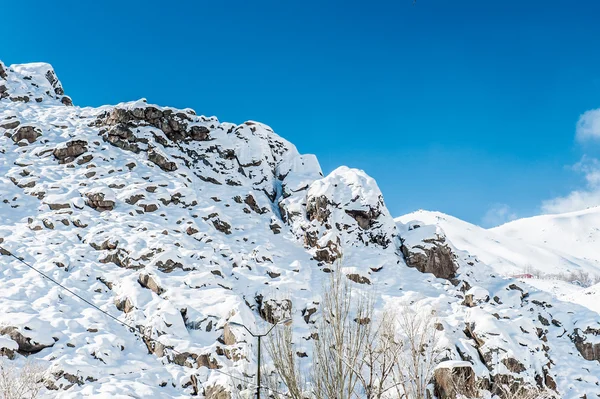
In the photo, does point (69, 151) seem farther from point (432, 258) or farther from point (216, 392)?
point (432, 258)

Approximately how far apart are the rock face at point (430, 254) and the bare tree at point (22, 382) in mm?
21494

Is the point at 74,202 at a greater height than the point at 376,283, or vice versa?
the point at 74,202

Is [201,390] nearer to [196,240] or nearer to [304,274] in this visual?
[304,274]

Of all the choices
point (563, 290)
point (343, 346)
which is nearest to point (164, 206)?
point (343, 346)

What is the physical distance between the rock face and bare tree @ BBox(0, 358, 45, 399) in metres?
21.5

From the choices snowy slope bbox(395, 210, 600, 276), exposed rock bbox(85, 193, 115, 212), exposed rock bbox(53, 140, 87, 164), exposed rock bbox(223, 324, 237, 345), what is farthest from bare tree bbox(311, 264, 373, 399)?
snowy slope bbox(395, 210, 600, 276)

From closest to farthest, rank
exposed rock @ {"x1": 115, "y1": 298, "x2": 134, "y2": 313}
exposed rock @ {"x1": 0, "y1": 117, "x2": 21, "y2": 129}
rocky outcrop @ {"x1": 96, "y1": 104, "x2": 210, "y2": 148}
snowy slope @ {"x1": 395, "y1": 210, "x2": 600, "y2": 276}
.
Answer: exposed rock @ {"x1": 115, "y1": 298, "x2": 134, "y2": 313} < exposed rock @ {"x1": 0, "y1": 117, "x2": 21, "y2": 129} < rocky outcrop @ {"x1": 96, "y1": 104, "x2": 210, "y2": 148} < snowy slope @ {"x1": 395, "y1": 210, "x2": 600, "y2": 276}

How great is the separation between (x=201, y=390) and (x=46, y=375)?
18.0ft

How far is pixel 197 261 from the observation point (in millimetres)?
23641

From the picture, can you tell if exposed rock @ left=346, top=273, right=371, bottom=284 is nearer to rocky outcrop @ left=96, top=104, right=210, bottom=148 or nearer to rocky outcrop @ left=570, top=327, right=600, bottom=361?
rocky outcrop @ left=570, top=327, right=600, bottom=361

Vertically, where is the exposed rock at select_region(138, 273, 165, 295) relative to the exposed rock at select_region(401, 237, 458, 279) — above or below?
below

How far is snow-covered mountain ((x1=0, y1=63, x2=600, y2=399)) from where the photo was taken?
659 inches

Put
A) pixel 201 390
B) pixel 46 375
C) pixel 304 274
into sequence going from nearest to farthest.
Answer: pixel 46 375 → pixel 201 390 → pixel 304 274

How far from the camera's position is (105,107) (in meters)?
40.6
